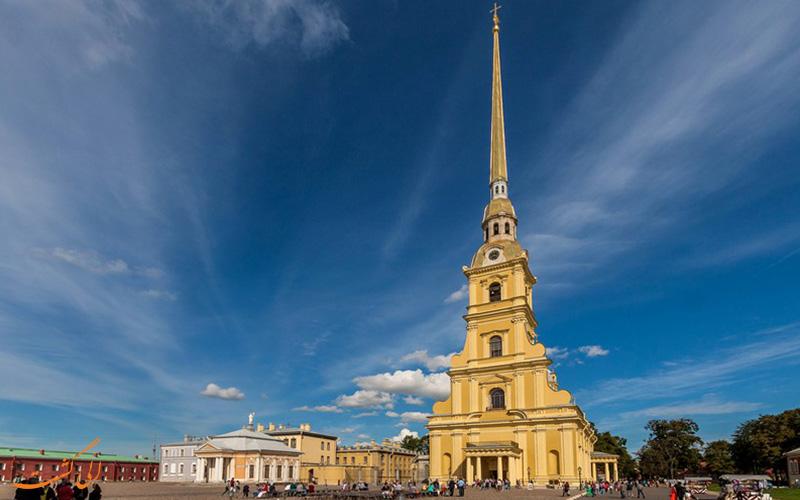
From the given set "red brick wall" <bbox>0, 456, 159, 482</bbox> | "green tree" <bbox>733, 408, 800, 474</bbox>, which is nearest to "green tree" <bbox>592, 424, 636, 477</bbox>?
"green tree" <bbox>733, 408, 800, 474</bbox>

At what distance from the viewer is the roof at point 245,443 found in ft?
187

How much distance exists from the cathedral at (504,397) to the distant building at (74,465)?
4065cm

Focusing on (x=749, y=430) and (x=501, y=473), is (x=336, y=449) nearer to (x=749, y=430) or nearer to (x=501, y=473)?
(x=501, y=473)

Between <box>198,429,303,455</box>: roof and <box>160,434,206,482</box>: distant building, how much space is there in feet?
23.5

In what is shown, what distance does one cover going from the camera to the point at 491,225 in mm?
54344

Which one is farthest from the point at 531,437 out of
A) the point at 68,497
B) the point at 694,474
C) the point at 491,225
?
the point at 694,474

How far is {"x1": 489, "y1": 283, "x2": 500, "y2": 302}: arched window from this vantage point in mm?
50531

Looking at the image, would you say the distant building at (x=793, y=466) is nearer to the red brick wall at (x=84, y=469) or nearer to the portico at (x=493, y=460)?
the portico at (x=493, y=460)

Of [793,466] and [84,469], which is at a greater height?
[793,466]

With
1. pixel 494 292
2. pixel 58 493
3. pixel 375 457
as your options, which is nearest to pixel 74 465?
pixel 375 457

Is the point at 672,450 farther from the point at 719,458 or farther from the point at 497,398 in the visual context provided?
the point at 497,398

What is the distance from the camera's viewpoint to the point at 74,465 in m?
67.3

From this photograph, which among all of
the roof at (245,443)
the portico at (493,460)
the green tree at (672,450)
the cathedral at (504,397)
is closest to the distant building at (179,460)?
the roof at (245,443)

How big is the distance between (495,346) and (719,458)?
5975 centimetres
